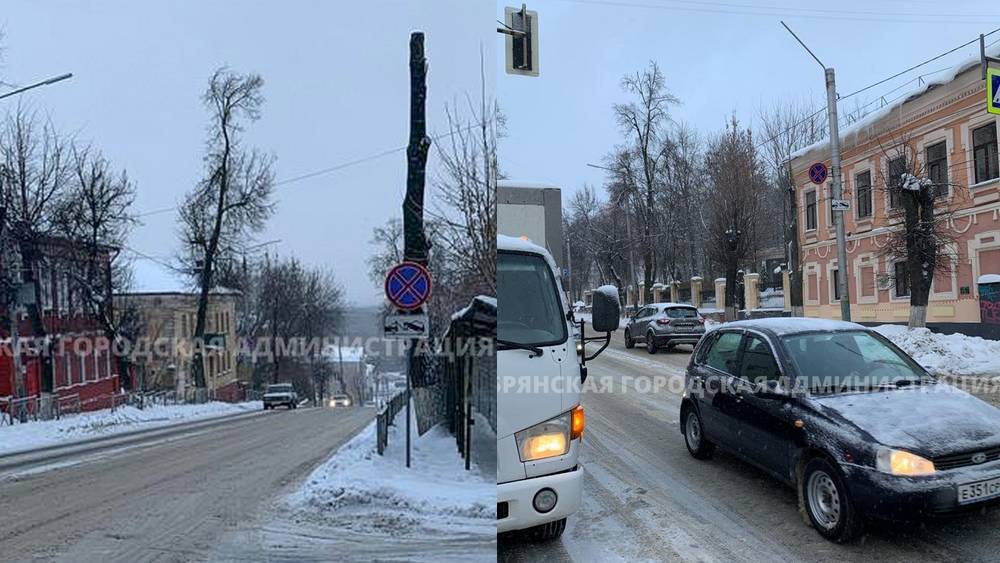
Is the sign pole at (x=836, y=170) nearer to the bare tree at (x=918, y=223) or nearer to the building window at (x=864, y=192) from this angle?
the bare tree at (x=918, y=223)

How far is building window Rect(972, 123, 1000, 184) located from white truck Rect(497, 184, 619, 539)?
47.2 ft

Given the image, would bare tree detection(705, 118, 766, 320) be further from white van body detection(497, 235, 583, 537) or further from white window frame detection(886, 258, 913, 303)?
white van body detection(497, 235, 583, 537)

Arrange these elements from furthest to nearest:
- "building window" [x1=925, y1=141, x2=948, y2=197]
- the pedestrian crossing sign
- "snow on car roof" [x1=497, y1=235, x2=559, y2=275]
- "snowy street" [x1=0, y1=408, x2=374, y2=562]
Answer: "building window" [x1=925, y1=141, x2=948, y2=197] → the pedestrian crossing sign → "snow on car roof" [x1=497, y1=235, x2=559, y2=275] → "snowy street" [x1=0, y1=408, x2=374, y2=562]

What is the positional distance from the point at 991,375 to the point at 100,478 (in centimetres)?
1283

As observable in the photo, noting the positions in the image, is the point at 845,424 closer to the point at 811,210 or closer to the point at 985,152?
the point at 985,152

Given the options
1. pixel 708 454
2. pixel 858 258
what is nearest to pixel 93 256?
pixel 708 454

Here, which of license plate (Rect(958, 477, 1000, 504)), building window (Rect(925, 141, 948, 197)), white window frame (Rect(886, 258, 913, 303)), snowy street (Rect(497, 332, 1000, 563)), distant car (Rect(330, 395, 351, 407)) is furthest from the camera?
white window frame (Rect(886, 258, 913, 303))

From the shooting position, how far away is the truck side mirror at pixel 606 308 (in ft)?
11.9

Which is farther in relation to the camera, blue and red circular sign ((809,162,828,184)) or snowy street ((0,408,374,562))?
blue and red circular sign ((809,162,828,184))

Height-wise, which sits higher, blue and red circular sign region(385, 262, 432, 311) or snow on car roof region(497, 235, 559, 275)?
snow on car roof region(497, 235, 559, 275)

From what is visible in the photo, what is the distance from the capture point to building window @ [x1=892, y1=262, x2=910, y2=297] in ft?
54.8

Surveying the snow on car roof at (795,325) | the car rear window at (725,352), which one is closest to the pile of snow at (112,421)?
the snow on car roof at (795,325)

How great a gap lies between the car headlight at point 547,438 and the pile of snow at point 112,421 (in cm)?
113

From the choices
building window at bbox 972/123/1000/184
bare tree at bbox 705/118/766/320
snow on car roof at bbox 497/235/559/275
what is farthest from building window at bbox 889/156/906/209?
snow on car roof at bbox 497/235/559/275
